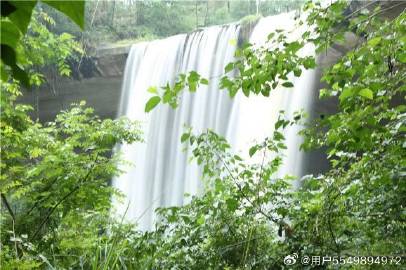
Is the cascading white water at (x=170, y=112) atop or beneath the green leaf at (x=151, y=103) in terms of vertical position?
atop

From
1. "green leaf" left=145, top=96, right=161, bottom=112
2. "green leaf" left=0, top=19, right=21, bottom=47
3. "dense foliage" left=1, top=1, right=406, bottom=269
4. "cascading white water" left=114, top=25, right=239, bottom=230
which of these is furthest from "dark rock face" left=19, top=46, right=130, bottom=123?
→ "green leaf" left=0, top=19, right=21, bottom=47

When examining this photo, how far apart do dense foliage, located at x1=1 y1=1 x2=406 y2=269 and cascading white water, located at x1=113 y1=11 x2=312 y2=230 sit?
293 inches

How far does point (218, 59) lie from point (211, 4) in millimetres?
15413

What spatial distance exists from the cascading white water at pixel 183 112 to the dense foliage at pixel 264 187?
745 centimetres

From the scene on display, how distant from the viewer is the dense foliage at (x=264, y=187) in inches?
81.4

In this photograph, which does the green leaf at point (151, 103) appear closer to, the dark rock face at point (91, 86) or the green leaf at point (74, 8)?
the green leaf at point (74, 8)

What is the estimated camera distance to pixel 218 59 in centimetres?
1357

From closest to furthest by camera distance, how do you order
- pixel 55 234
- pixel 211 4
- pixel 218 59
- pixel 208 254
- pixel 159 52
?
pixel 208 254, pixel 55 234, pixel 218 59, pixel 159 52, pixel 211 4

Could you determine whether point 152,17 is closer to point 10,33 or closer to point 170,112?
point 170,112

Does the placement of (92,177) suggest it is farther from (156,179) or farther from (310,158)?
(156,179)

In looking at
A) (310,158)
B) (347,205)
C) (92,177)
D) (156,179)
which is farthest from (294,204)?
(156,179)

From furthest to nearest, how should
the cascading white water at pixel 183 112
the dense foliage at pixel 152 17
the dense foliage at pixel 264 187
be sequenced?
the dense foliage at pixel 152 17
the cascading white water at pixel 183 112
the dense foliage at pixel 264 187

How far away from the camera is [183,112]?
14422mm

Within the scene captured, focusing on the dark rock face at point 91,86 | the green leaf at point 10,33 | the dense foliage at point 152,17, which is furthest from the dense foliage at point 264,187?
the dense foliage at point 152,17
